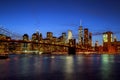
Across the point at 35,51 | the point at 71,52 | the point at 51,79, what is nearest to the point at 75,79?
the point at 51,79

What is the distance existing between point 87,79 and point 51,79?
136 inches

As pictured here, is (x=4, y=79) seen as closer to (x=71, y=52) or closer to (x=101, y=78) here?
(x=101, y=78)

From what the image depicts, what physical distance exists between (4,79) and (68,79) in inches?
235

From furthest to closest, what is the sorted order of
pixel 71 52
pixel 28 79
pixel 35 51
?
pixel 35 51
pixel 71 52
pixel 28 79

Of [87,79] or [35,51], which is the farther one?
[35,51]

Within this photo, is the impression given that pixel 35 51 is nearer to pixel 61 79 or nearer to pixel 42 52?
pixel 42 52

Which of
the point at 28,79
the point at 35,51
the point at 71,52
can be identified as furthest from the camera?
the point at 35,51

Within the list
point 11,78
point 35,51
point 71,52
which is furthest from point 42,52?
point 11,78

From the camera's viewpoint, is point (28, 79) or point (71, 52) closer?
point (28, 79)

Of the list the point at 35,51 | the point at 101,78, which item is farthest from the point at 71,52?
the point at 101,78

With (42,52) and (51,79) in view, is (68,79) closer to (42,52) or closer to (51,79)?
(51,79)

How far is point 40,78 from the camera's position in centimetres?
2566

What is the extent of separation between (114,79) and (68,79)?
439 cm

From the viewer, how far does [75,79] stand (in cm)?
2514
